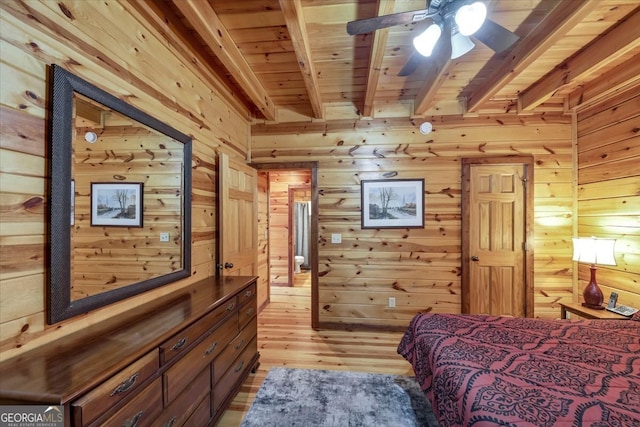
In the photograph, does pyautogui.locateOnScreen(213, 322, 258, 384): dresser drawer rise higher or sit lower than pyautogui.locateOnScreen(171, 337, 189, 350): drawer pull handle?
lower

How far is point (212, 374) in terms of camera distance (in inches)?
69.8

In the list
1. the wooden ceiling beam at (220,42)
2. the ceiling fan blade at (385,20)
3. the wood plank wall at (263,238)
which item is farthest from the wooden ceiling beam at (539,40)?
the wood plank wall at (263,238)

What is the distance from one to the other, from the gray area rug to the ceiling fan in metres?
2.49

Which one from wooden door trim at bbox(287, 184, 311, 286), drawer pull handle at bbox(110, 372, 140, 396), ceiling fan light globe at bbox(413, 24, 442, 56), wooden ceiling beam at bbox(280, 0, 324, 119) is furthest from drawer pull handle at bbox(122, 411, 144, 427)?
wooden door trim at bbox(287, 184, 311, 286)

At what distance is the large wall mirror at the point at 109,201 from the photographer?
1.26m

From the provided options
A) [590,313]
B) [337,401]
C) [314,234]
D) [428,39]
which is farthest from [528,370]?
[314,234]

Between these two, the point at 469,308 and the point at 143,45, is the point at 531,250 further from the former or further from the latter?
the point at 143,45

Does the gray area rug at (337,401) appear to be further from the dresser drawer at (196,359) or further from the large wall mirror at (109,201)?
the large wall mirror at (109,201)

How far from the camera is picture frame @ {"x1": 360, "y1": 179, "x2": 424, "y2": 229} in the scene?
3484 millimetres

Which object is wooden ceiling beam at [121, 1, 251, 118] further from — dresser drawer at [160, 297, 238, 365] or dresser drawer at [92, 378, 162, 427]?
dresser drawer at [92, 378, 162, 427]

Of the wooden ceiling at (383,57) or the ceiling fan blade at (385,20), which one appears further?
the wooden ceiling at (383,57)

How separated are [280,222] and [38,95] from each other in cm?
506

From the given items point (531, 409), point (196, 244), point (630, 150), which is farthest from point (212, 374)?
point (630, 150)

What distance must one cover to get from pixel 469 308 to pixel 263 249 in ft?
9.69
